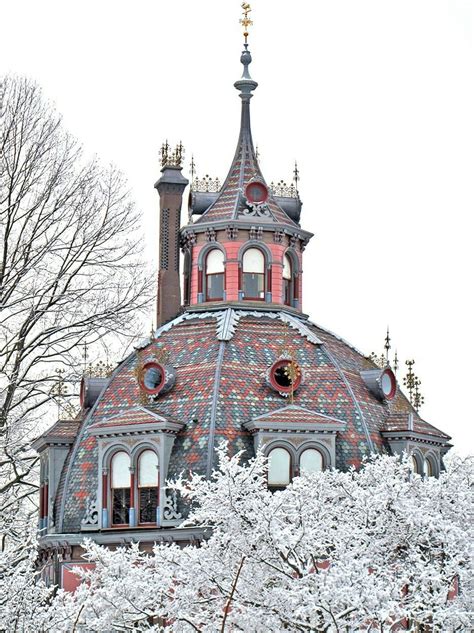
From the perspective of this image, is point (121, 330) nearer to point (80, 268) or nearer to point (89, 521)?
point (80, 268)

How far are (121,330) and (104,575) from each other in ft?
60.0

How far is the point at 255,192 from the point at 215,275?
3309mm

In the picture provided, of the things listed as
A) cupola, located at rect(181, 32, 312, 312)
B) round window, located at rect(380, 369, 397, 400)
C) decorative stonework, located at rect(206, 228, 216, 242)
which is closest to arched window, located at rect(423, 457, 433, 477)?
round window, located at rect(380, 369, 397, 400)

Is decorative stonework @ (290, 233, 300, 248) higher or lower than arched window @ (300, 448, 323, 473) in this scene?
higher

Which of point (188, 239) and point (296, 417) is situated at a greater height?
point (188, 239)

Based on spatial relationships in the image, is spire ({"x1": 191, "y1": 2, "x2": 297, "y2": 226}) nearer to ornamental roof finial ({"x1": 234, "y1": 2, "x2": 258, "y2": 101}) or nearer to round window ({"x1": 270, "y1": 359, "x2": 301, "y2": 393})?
ornamental roof finial ({"x1": 234, "y1": 2, "x2": 258, "y2": 101})

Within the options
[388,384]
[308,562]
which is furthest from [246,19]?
[308,562]

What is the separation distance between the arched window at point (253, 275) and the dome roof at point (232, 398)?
0.86 metres

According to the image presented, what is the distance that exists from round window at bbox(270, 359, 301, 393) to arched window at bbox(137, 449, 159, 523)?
4.80 meters

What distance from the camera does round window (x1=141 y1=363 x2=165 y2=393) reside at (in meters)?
57.5

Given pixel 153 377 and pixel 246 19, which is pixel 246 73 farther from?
pixel 153 377

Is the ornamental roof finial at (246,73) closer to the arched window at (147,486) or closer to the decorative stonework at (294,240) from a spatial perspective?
the decorative stonework at (294,240)

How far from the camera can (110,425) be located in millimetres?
55875

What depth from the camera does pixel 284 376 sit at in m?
57.5
